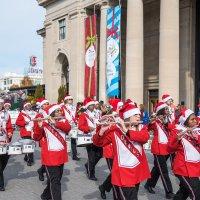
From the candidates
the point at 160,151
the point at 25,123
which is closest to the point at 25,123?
the point at 25,123

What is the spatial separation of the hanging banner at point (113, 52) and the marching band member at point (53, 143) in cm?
1723

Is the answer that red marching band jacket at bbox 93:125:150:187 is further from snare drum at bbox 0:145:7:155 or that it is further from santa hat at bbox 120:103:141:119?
snare drum at bbox 0:145:7:155

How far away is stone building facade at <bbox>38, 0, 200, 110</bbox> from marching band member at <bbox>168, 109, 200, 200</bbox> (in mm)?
15524

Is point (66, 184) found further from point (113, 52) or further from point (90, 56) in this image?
point (90, 56)

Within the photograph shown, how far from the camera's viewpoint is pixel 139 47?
24.7 metres

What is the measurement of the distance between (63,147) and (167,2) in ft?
52.0

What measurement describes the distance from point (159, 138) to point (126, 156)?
3.26 meters

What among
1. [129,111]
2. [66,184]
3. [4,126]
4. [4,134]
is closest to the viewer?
[129,111]

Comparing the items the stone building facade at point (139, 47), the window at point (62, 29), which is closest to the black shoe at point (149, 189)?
the stone building facade at point (139, 47)

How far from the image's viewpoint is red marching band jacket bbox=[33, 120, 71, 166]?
8219 mm

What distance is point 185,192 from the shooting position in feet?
23.5

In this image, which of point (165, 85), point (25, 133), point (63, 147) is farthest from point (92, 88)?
point (63, 147)

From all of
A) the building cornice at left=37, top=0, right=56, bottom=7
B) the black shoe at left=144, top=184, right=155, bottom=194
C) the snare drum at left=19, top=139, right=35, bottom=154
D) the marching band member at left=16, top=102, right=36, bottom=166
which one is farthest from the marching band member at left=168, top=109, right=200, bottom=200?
the building cornice at left=37, top=0, right=56, bottom=7

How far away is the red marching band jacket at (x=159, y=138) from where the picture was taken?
9516mm
